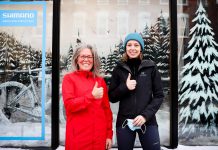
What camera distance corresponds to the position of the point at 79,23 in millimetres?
5266

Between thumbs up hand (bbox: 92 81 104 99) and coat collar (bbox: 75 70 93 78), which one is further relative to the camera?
coat collar (bbox: 75 70 93 78)

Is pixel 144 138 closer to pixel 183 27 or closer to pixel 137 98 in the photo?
pixel 137 98

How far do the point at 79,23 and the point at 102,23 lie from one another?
392mm

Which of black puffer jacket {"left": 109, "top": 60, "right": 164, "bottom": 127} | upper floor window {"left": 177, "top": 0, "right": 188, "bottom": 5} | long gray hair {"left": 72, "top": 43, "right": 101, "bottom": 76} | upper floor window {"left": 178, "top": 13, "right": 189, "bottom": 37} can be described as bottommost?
black puffer jacket {"left": 109, "top": 60, "right": 164, "bottom": 127}

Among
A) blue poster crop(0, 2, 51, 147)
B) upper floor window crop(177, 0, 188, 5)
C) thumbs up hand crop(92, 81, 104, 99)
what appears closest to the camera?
thumbs up hand crop(92, 81, 104, 99)

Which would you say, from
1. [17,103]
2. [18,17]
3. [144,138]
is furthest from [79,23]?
[144,138]

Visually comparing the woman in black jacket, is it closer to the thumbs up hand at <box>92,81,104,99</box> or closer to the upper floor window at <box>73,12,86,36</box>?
the thumbs up hand at <box>92,81,104,99</box>

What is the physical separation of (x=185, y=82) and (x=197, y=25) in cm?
98

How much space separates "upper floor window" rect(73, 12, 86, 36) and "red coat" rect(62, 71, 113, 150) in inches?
92.0

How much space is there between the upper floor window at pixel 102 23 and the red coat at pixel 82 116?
7.70 feet

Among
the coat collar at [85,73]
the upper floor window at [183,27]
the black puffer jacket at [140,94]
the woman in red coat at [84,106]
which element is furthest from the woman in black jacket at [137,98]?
the upper floor window at [183,27]

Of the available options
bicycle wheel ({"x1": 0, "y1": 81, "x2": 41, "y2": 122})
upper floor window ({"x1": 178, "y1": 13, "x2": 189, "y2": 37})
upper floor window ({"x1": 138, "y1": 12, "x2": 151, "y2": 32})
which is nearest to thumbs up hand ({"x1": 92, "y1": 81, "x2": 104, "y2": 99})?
bicycle wheel ({"x1": 0, "y1": 81, "x2": 41, "y2": 122})

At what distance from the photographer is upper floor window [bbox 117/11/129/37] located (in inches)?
207

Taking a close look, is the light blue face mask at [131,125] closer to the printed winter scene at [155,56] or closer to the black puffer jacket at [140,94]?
the black puffer jacket at [140,94]
